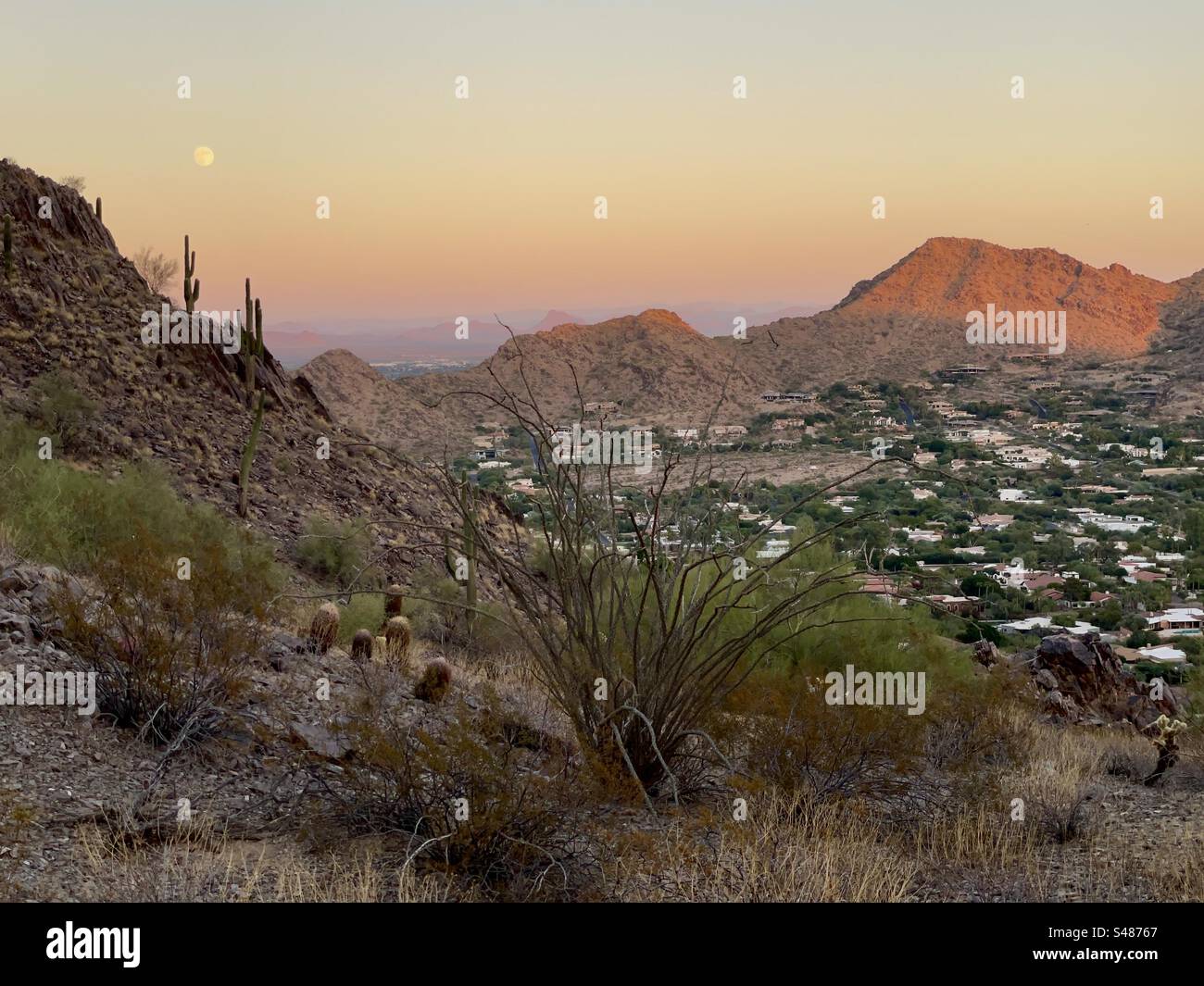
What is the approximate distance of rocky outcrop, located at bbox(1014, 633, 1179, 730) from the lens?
16766 millimetres

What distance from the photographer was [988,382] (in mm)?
63844

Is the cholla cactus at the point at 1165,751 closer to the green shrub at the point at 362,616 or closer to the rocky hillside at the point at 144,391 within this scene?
the green shrub at the point at 362,616

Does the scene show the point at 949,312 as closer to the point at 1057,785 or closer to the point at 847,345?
the point at 847,345

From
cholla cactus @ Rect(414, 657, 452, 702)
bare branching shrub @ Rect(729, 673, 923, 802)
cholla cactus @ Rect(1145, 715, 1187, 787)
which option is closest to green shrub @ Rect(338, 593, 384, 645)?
cholla cactus @ Rect(414, 657, 452, 702)

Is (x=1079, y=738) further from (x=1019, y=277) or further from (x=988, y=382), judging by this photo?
(x=1019, y=277)

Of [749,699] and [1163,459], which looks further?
[1163,459]

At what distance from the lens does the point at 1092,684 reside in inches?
691

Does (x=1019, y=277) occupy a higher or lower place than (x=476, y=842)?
higher

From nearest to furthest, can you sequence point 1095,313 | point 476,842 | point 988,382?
point 476,842 → point 988,382 → point 1095,313

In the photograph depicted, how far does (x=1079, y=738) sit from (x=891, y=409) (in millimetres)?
33211

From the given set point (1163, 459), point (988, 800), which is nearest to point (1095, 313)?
point (1163, 459)

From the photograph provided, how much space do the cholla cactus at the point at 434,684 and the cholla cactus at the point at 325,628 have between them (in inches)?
47.0

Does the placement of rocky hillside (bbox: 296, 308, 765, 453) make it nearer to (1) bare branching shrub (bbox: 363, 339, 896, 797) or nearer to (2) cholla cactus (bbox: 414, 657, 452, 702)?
(2) cholla cactus (bbox: 414, 657, 452, 702)

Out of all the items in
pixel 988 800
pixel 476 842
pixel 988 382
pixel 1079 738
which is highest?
pixel 988 382
